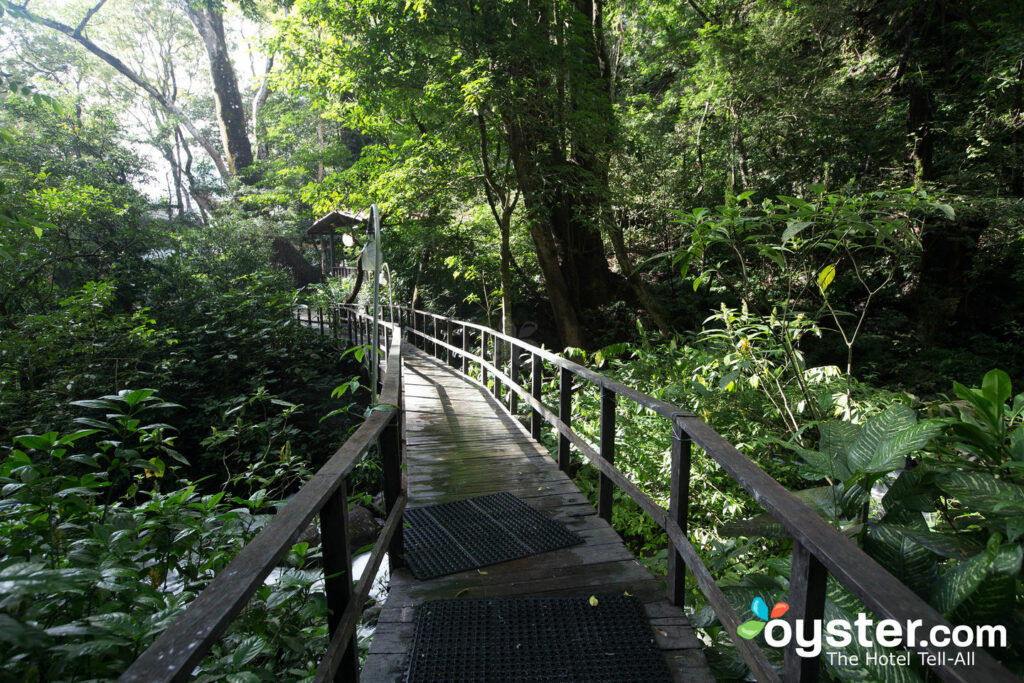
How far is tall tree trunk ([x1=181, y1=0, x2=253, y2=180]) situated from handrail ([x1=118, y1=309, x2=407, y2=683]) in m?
22.3

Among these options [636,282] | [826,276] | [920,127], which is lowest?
[826,276]

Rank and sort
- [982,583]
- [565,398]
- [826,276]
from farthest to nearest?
1. [565,398]
2. [826,276]
3. [982,583]

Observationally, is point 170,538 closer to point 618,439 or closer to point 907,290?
point 618,439

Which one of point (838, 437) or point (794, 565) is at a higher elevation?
point (838, 437)

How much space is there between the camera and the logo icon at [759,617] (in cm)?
164

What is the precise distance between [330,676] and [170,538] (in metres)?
0.86

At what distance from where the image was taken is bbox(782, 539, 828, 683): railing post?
132cm

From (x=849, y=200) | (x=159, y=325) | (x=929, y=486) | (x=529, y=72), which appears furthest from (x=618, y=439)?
(x=159, y=325)

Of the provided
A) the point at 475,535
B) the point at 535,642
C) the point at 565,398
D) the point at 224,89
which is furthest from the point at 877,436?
the point at 224,89

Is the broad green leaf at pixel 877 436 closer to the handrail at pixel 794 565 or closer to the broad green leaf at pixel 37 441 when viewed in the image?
the handrail at pixel 794 565

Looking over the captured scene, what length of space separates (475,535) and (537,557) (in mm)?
475

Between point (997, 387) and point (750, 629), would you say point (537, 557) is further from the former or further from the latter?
point (997, 387)

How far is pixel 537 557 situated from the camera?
117 inches

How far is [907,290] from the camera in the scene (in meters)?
11.5
